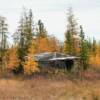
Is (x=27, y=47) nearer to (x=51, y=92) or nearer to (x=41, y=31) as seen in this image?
(x=41, y=31)

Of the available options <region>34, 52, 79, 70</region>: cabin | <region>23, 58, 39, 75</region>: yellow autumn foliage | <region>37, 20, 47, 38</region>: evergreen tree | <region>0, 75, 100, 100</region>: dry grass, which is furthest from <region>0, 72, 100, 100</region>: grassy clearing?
<region>37, 20, 47, 38</region>: evergreen tree

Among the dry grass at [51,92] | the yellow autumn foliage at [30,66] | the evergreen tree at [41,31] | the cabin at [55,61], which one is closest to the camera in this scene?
the dry grass at [51,92]

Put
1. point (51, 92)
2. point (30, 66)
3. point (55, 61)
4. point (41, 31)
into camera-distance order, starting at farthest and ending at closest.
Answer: point (41, 31) → point (55, 61) → point (30, 66) → point (51, 92)

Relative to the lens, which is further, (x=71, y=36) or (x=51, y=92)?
(x=71, y=36)

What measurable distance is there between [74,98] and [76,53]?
60.2 meters

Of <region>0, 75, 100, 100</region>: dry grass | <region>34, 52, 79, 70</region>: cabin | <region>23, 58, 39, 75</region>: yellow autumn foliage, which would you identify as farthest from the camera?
<region>34, 52, 79, 70</region>: cabin

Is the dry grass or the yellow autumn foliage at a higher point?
the dry grass

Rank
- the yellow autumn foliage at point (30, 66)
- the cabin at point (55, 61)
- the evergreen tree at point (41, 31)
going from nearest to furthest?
the yellow autumn foliage at point (30, 66)
the cabin at point (55, 61)
the evergreen tree at point (41, 31)

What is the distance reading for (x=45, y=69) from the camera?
7544 centimetres

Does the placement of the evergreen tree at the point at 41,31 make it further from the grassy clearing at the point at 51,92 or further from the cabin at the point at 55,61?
the grassy clearing at the point at 51,92

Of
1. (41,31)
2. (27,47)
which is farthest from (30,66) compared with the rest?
(41,31)

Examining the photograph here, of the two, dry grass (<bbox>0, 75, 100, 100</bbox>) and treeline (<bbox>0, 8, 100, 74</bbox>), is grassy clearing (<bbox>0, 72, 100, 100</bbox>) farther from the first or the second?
treeline (<bbox>0, 8, 100, 74</bbox>)

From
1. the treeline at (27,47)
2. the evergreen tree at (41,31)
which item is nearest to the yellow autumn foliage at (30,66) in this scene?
the treeline at (27,47)

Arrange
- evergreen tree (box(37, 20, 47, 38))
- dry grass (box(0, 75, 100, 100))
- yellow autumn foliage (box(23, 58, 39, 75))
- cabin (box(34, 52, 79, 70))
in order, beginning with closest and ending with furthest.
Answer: dry grass (box(0, 75, 100, 100)) → yellow autumn foliage (box(23, 58, 39, 75)) → cabin (box(34, 52, 79, 70)) → evergreen tree (box(37, 20, 47, 38))
